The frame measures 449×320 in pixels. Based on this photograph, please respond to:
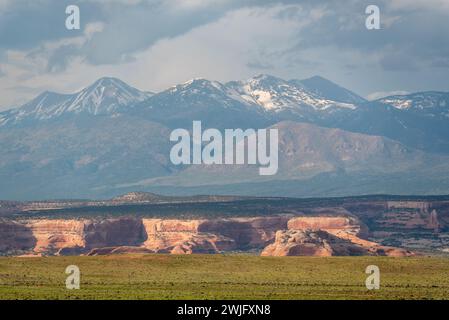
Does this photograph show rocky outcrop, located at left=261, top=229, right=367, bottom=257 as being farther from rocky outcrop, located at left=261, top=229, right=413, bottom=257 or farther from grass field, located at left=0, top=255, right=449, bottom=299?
grass field, located at left=0, top=255, right=449, bottom=299

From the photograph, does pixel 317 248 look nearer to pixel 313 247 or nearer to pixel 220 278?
pixel 313 247

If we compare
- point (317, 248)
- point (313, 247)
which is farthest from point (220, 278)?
point (313, 247)

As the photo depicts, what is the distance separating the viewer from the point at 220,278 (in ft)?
442

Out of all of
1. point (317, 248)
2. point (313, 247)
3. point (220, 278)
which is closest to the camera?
point (220, 278)

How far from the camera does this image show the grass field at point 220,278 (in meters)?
111

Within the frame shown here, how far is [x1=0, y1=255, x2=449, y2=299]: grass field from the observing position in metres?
111

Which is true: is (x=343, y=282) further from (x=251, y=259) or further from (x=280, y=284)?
A: (x=251, y=259)

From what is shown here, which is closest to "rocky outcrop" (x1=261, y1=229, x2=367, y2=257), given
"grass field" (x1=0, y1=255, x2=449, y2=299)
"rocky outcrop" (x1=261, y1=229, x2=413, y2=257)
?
"rocky outcrop" (x1=261, y1=229, x2=413, y2=257)

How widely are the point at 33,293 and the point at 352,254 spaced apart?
90.5 meters

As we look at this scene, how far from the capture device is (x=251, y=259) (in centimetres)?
16000
